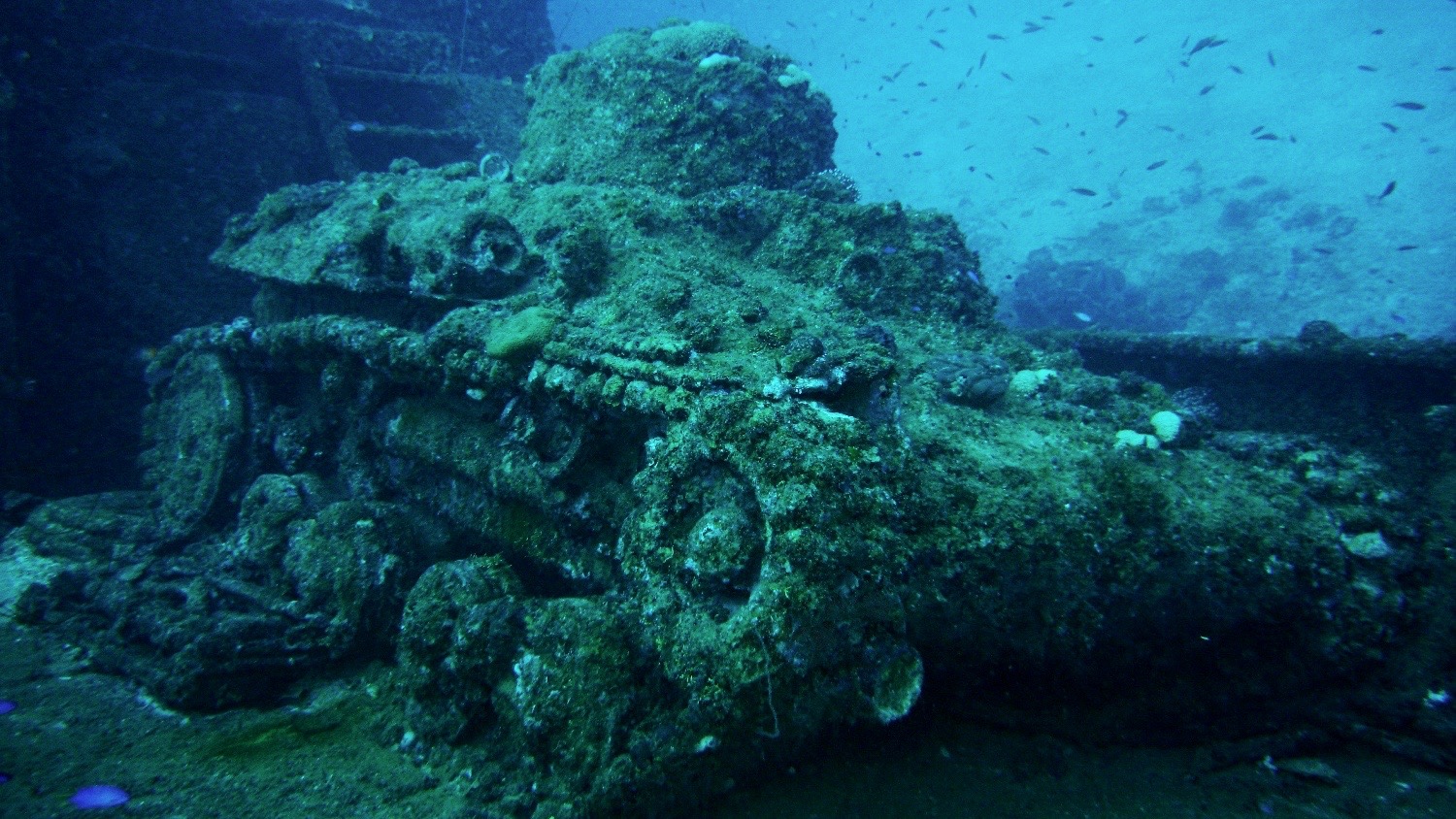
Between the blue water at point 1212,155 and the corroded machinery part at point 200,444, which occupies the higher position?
the blue water at point 1212,155

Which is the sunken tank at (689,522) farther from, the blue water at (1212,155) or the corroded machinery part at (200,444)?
the blue water at (1212,155)

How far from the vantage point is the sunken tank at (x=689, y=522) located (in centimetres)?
270

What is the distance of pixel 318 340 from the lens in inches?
203

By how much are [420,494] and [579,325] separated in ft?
6.81

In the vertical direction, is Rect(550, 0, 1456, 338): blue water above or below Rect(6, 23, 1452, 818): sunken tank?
above

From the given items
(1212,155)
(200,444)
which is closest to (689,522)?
(200,444)

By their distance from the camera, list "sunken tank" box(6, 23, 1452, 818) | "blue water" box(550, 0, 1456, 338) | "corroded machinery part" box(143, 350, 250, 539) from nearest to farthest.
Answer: "sunken tank" box(6, 23, 1452, 818) < "corroded machinery part" box(143, 350, 250, 539) < "blue water" box(550, 0, 1456, 338)

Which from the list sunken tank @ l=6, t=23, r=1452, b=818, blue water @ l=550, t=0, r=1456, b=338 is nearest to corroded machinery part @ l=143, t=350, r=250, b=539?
sunken tank @ l=6, t=23, r=1452, b=818

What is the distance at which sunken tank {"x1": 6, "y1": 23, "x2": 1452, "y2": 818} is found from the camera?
270 centimetres

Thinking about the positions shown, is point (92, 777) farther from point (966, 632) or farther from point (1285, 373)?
point (1285, 373)

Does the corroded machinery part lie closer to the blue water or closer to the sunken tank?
the sunken tank

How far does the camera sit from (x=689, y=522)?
306cm

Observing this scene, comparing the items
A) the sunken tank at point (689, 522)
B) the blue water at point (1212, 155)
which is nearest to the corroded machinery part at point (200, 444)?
the sunken tank at point (689, 522)

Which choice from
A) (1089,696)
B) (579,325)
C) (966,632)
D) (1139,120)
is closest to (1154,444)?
(1089,696)
